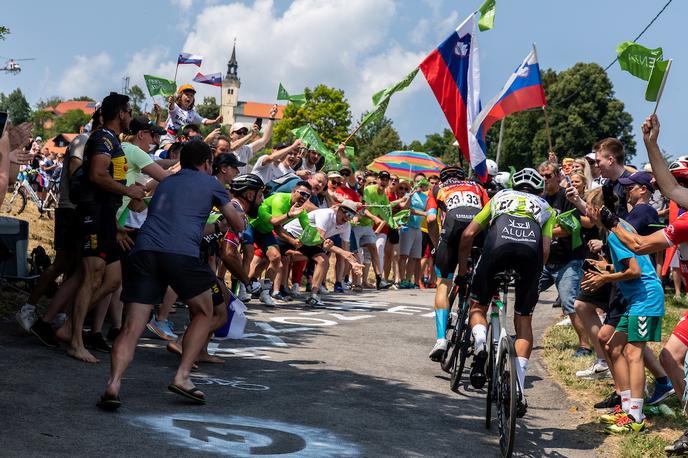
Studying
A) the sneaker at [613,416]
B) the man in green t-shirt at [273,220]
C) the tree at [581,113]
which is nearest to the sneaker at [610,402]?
the sneaker at [613,416]

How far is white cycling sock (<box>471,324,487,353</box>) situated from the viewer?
7238 millimetres

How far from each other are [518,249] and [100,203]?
3.77 metres

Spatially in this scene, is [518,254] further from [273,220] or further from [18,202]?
[18,202]

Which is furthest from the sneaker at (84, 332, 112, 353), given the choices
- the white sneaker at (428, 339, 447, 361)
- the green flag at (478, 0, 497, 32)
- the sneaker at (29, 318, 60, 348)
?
the green flag at (478, 0, 497, 32)

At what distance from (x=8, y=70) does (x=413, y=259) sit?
9238 mm

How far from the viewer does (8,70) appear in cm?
1791

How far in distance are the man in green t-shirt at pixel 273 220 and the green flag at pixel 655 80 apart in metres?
7.63

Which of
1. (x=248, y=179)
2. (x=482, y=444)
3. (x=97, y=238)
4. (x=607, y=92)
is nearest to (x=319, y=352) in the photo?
(x=248, y=179)

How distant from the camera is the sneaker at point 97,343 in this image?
8602 mm

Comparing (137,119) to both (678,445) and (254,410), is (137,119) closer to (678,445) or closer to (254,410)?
(254,410)

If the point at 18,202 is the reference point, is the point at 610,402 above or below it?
below

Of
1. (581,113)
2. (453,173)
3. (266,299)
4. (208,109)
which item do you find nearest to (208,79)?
(266,299)

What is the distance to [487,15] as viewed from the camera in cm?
1453

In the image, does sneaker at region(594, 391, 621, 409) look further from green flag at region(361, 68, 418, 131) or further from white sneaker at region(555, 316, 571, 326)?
green flag at region(361, 68, 418, 131)
